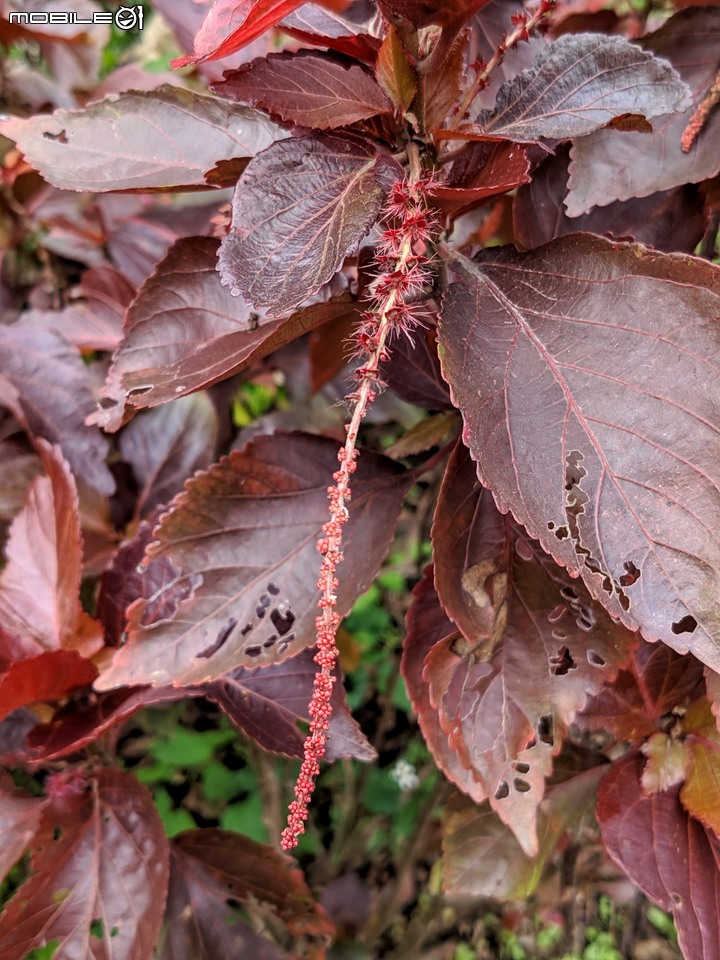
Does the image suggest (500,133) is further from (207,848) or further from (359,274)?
(207,848)

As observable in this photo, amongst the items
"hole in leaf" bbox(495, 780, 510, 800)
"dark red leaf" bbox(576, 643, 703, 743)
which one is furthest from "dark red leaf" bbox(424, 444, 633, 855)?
"dark red leaf" bbox(576, 643, 703, 743)

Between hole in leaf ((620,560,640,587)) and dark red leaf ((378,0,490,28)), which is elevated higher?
dark red leaf ((378,0,490,28))

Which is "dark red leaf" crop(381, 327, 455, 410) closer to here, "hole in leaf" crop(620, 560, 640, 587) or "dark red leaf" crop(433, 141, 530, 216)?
"dark red leaf" crop(433, 141, 530, 216)

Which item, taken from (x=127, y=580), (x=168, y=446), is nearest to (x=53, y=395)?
(x=168, y=446)

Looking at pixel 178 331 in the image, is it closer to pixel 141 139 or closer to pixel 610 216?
pixel 141 139

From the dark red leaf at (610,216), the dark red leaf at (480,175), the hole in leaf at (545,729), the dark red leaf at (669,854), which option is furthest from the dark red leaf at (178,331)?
the dark red leaf at (669,854)

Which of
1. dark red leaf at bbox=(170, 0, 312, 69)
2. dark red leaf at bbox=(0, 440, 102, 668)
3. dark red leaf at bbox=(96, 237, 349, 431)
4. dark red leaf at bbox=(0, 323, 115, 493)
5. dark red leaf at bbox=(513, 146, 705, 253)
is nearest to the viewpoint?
dark red leaf at bbox=(170, 0, 312, 69)

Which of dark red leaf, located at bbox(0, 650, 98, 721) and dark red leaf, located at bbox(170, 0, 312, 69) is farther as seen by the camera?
dark red leaf, located at bbox(0, 650, 98, 721)
